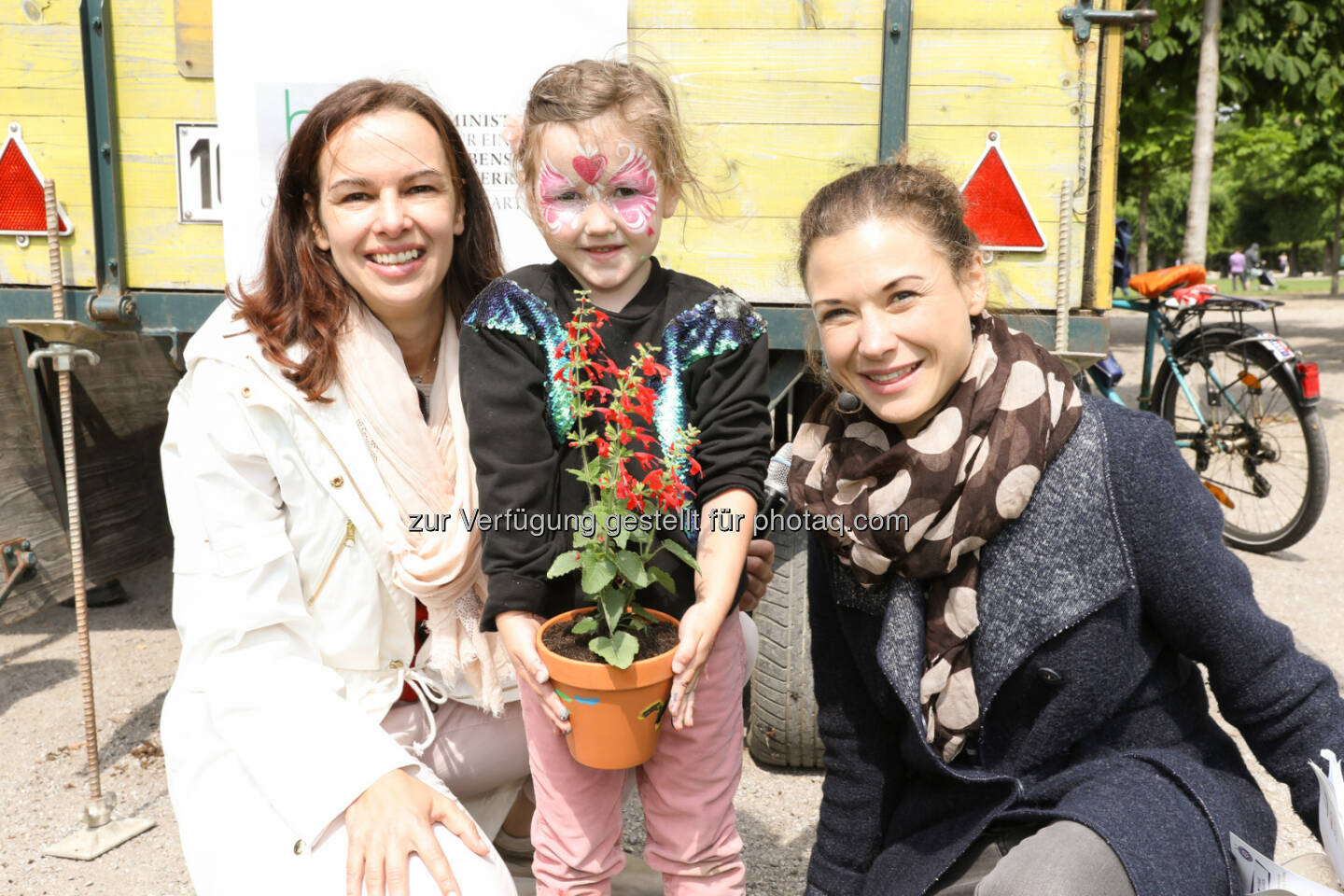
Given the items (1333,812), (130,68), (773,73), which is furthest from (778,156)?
(1333,812)

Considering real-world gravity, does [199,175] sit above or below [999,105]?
below

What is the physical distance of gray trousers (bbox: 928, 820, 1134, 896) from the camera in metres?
1.52

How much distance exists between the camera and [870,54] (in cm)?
258

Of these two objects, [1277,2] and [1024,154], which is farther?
[1277,2]

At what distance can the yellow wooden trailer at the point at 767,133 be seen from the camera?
8.39ft

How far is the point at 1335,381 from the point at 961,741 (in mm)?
11615

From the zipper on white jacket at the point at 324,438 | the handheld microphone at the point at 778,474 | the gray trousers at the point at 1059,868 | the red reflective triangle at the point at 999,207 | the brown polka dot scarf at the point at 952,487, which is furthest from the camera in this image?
the red reflective triangle at the point at 999,207

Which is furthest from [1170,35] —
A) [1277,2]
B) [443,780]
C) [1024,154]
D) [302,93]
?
[443,780]

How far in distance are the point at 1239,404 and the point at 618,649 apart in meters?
5.23

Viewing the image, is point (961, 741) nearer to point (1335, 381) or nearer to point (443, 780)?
point (443, 780)

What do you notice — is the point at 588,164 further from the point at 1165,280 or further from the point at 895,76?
the point at 1165,280

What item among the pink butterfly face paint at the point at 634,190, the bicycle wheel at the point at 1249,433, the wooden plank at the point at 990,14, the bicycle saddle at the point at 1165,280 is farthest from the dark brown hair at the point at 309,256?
the bicycle wheel at the point at 1249,433

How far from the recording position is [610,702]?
1619 millimetres

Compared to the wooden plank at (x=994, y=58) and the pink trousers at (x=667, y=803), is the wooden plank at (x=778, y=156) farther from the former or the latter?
the pink trousers at (x=667, y=803)
